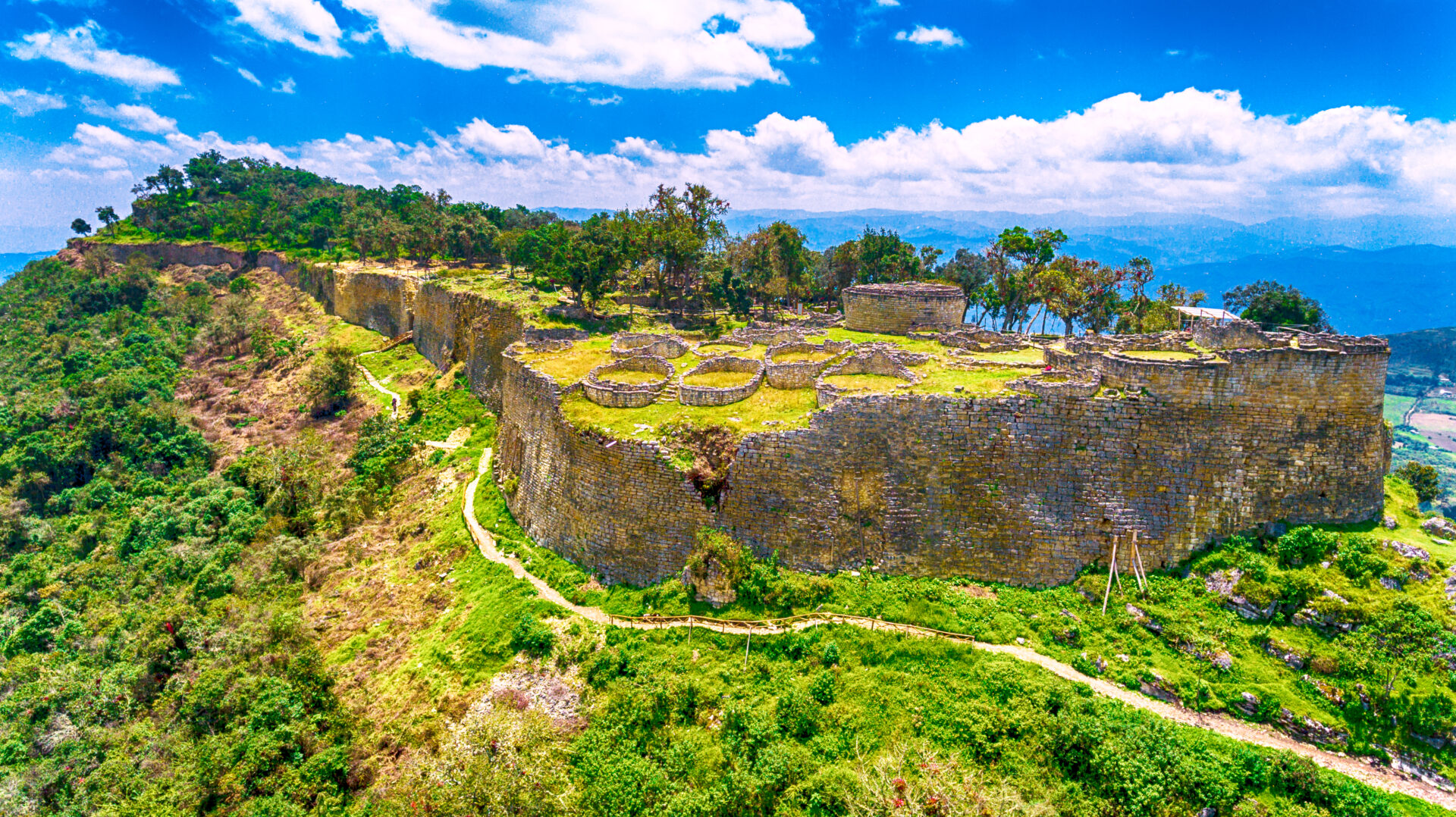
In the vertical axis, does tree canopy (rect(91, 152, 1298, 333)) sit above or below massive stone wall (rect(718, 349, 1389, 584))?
above

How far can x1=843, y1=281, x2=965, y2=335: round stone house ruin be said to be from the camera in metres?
36.6

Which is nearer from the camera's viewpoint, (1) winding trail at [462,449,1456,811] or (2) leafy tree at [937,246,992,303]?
(1) winding trail at [462,449,1456,811]

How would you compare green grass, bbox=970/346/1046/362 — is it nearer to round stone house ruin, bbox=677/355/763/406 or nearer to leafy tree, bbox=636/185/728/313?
round stone house ruin, bbox=677/355/763/406

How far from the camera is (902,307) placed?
36656mm

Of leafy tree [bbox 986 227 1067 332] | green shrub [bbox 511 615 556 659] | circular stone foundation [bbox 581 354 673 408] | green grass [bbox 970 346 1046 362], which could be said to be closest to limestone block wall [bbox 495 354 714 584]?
circular stone foundation [bbox 581 354 673 408]

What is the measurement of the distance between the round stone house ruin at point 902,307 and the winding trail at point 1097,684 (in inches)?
843

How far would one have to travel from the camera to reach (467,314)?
148 feet

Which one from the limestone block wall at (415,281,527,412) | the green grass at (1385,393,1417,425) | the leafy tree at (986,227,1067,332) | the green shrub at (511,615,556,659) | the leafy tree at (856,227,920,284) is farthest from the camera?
the green grass at (1385,393,1417,425)

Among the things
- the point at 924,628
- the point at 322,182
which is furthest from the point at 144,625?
the point at 322,182

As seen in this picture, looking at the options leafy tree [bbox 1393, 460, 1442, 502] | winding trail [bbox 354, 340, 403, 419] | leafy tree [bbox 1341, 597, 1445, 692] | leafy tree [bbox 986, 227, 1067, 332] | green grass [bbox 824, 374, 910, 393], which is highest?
leafy tree [bbox 986, 227, 1067, 332]

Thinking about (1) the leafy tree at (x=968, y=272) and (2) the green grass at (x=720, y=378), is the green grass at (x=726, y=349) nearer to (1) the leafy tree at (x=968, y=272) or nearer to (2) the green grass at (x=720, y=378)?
(2) the green grass at (x=720, y=378)

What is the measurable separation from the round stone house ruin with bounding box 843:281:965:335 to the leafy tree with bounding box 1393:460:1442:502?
21.0 meters

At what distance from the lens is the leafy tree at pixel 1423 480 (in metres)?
27.8

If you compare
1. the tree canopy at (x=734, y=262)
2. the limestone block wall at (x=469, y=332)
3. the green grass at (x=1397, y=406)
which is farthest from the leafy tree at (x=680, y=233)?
the green grass at (x=1397, y=406)
